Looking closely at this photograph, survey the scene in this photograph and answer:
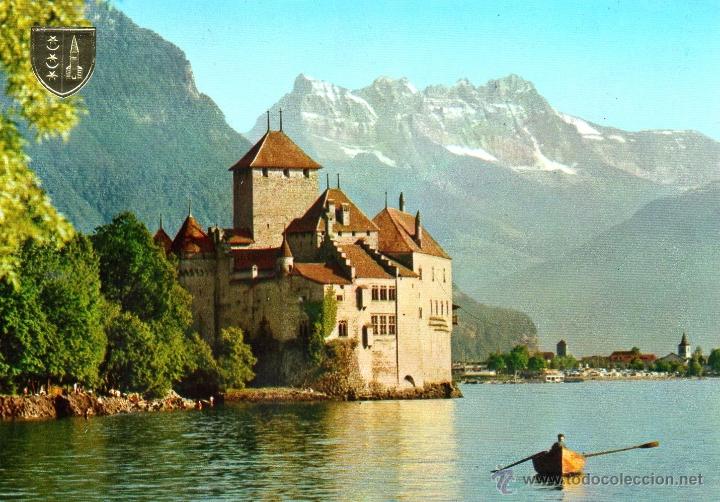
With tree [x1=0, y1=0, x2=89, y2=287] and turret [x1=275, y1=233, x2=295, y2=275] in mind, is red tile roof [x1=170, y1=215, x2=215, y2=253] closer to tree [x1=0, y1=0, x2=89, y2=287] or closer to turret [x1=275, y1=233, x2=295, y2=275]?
turret [x1=275, y1=233, x2=295, y2=275]

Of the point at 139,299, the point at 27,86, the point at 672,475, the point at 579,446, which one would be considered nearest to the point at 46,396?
the point at 139,299

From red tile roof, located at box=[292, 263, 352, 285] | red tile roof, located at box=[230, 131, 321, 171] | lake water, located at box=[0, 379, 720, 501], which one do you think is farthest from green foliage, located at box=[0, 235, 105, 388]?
red tile roof, located at box=[230, 131, 321, 171]

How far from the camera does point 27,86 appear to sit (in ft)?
90.7

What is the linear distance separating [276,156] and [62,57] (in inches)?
4497

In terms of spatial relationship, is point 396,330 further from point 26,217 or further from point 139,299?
point 26,217

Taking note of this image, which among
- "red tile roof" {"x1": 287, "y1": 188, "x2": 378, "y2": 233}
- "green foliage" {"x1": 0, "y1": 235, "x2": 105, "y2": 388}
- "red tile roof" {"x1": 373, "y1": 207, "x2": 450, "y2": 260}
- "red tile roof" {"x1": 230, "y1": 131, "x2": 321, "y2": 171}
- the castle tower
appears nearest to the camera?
"green foliage" {"x1": 0, "y1": 235, "x2": 105, "y2": 388}

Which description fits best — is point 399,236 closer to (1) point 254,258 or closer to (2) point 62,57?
(1) point 254,258

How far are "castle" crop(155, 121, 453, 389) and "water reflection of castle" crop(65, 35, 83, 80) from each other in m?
95.1

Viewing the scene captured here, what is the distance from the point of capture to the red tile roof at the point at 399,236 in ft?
449

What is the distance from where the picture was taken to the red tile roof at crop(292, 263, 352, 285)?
410 feet

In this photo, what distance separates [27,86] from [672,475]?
41.9m

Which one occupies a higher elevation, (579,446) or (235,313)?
(235,313)

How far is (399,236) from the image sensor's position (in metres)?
138

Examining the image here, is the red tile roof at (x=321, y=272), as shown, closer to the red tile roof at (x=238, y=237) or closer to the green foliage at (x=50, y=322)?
the red tile roof at (x=238, y=237)
